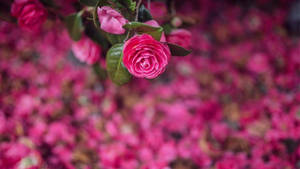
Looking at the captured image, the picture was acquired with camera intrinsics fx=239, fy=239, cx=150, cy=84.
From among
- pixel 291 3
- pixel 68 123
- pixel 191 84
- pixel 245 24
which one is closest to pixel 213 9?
pixel 245 24

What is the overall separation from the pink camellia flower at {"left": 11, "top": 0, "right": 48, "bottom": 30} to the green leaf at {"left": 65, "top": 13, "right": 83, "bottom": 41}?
11 cm

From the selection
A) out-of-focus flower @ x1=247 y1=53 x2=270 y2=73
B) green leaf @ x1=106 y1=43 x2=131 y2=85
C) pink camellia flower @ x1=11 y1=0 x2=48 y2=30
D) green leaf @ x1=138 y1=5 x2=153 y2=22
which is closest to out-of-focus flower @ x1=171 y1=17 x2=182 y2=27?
green leaf @ x1=138 y1=5 x2=153 y2=22

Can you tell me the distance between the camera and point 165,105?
1533 mm

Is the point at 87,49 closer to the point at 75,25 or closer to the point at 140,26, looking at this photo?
the point at 75,25

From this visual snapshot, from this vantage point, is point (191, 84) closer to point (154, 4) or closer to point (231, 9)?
point (154, 4)

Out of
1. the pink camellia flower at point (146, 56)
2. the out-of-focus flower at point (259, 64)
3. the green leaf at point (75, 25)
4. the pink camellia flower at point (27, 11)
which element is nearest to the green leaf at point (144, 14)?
the pink camellia flower at point (146, 56)

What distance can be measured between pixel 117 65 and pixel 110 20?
15 centimetres

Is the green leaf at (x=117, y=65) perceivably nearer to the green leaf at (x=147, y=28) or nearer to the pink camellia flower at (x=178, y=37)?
the green leaf at (x=147, y=28)

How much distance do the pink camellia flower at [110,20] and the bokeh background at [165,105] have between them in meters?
0.31

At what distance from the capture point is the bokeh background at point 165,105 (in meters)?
1.20

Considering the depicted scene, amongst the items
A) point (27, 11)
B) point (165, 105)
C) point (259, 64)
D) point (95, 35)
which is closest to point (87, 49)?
point (95, 35)

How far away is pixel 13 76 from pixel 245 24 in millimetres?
1883

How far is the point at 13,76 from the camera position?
1536mm

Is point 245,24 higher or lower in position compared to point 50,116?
higher
